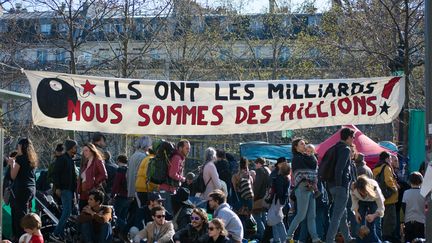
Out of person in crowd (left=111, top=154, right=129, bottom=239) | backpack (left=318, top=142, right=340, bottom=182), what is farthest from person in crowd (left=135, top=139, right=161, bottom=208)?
backpack (left=318, top=142, right=340, bottom=182)

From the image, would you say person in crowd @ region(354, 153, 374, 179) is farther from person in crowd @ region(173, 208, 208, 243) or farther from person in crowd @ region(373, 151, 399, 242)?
person in crowd @ region(173, 208, 208, 243)

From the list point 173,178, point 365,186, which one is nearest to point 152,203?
point 173,178

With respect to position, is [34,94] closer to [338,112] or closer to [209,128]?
[209,128]

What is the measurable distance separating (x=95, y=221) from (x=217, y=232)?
261 cm

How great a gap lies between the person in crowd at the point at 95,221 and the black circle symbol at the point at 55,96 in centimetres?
143

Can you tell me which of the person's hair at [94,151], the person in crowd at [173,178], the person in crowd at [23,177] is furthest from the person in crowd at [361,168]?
the person in crowd at [23,177]

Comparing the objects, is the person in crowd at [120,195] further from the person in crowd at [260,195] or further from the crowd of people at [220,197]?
the person in crowd at [260,195]

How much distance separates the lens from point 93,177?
14.5 m

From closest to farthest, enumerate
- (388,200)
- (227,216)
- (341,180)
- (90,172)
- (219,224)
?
(219,224)
(227,216)
(341,180)
(90,172)
(388,200)

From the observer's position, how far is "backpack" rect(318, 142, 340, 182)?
13766mm

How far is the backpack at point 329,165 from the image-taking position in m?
13.8

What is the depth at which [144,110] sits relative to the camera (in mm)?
13406

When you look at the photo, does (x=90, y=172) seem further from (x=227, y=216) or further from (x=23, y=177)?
(x=227, y=216)

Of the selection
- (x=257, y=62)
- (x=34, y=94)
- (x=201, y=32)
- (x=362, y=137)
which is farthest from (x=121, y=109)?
(x=257, y=62)
